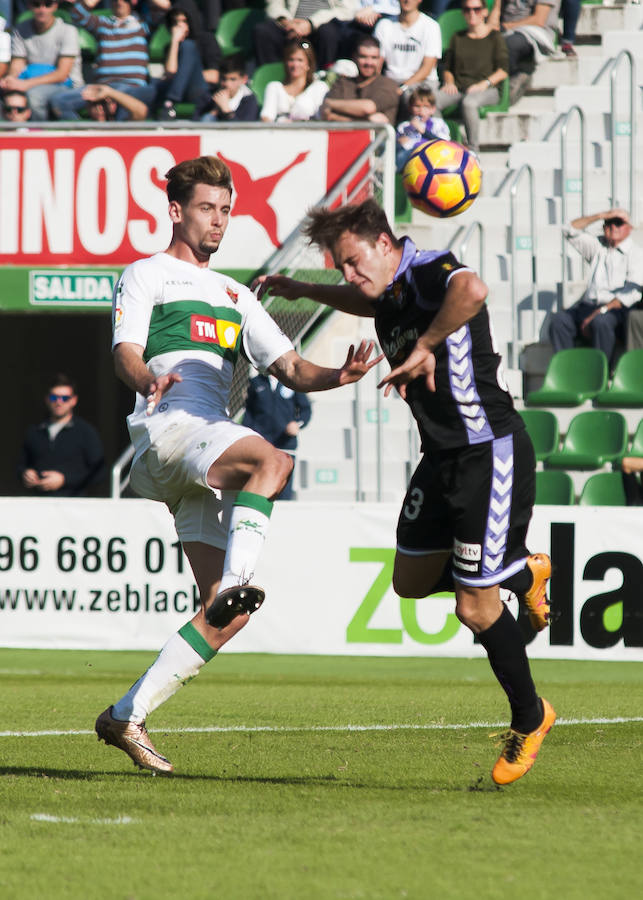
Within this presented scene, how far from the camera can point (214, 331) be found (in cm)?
576

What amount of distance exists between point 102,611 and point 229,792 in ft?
21.9

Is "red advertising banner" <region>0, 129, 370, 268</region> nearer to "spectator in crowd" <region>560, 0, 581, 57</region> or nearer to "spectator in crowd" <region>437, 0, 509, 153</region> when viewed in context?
"spectator in crowd" <region>437, 0, 509, 153</region>

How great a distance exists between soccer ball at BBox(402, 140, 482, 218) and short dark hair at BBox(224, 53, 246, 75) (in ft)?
24.5

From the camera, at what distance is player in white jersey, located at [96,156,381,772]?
5.37 metres

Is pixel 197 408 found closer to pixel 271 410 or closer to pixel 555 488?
pixel 271 410

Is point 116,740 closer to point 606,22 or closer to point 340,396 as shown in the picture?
point 340,396

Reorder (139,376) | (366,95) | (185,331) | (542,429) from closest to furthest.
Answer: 1. (139,376)
2. (185,331)
3. (542,429)
4. (366,95)

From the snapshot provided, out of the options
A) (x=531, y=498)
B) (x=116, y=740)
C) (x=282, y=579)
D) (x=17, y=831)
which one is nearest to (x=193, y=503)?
(x=116, y=740)

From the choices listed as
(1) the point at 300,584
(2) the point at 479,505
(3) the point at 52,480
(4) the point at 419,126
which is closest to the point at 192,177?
Answer: (2) the point at 479,505

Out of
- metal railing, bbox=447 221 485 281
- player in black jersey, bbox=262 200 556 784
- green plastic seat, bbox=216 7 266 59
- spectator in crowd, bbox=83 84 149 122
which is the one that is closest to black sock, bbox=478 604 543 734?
player in black jersey, bbox=262 200 556 784

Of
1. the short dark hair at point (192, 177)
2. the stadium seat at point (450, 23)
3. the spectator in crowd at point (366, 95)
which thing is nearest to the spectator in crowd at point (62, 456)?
the spectator in crowd at point (366, 95)

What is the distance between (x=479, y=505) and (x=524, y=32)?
1269cm

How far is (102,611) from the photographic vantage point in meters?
11.6

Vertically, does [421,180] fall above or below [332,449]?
above
